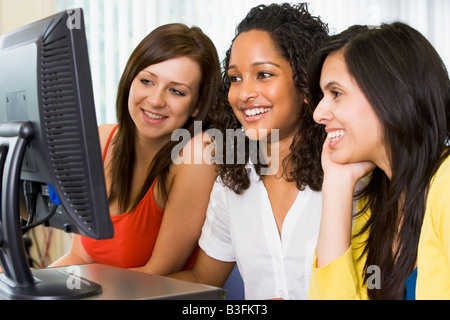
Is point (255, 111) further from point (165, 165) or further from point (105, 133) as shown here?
point (105, 133)

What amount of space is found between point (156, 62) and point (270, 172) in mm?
474

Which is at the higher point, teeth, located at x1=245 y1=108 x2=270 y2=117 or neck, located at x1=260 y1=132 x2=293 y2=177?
teeth, located at x1=245 y1=108 x2=270 y2=117

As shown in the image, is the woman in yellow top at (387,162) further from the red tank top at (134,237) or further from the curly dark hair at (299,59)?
the red tank top at (134,237)

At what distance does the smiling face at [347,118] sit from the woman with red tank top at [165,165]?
0.49 metres

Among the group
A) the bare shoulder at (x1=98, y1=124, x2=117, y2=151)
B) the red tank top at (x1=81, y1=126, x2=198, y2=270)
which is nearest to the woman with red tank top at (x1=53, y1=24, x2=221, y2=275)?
the red tank top at (x1=81, y1=126, x2=198, y2=270)

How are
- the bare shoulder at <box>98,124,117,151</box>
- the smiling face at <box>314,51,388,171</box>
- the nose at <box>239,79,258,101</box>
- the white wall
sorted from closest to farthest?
the smiling face at <box>314,51,388,171</box> < the nose at <box>239,79,258,101</box> < the bare shoulder at <box>98,124,117,151</box> < the white wall

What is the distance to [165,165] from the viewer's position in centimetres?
157

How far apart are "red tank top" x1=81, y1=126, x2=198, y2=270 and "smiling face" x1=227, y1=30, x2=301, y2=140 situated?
16.1 inches

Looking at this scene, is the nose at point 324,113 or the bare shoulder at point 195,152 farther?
the bare shoulder at point 195,152

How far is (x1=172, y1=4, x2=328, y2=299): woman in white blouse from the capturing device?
134cm

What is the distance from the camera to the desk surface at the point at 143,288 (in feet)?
2.49

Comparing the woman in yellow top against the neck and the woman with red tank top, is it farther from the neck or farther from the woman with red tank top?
the woman with red tank top

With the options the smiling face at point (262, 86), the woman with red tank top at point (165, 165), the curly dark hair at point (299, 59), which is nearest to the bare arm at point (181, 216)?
the woman with red tank top at point (165, 165)

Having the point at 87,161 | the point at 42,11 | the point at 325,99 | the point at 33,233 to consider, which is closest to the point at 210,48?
the point at 325,99
